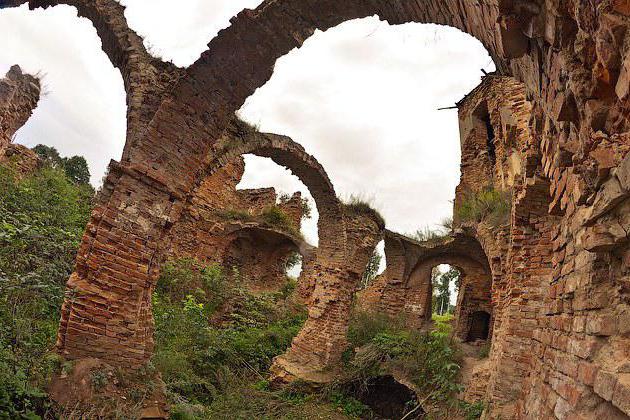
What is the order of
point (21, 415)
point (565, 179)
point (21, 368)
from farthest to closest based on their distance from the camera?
point (21, 368) < point (21, 415) < point (565, 179)

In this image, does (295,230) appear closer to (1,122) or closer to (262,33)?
(1,122)

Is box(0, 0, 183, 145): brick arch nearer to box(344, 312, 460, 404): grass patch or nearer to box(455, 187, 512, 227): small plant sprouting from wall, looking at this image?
box(344, 312, 460, 404): grass patch

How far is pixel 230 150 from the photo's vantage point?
7566 mm

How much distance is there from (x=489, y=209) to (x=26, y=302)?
9983 mm

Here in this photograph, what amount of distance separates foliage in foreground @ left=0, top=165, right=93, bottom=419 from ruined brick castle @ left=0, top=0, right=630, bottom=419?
431 mm

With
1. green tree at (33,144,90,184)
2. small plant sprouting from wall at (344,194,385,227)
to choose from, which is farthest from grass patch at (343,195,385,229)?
green tree at (33,144,90,184)

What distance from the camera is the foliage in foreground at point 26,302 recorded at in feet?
10.8

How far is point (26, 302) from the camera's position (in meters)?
4.62

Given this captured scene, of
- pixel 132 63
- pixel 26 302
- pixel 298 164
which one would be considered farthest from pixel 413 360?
pixel 132 63

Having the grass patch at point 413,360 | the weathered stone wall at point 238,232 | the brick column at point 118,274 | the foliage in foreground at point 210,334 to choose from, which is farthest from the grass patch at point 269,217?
the brick column at point 118,274

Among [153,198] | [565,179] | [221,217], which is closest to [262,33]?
[153,198]

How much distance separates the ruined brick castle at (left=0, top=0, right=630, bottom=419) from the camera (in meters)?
1.65

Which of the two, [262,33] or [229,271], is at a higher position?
[262,33]

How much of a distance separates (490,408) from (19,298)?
6725mm
